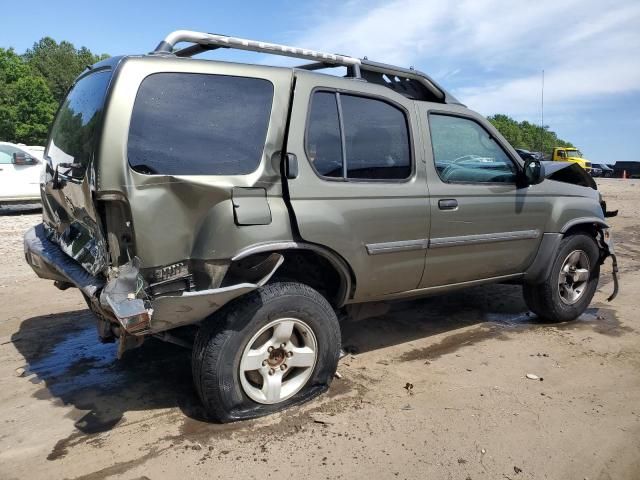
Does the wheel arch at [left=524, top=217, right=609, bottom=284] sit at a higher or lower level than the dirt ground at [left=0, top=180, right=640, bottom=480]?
higher

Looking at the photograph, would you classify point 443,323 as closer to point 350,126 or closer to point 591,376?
point 591,376

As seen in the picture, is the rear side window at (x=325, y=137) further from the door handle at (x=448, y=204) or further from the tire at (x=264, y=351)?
the door handle at (x=448, y=204)

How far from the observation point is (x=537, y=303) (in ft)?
16.2

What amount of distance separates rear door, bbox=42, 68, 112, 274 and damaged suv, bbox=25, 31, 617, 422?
2cm

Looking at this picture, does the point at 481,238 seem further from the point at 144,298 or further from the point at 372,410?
the point at 144,298

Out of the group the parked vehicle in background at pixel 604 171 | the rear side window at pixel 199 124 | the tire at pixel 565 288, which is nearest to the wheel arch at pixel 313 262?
the rear side window at pixel 199 124

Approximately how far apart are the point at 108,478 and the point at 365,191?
7.28ft

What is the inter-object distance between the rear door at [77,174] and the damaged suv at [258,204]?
2cm

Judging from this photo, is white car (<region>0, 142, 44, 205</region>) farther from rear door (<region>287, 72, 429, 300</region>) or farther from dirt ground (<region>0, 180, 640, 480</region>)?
rear door (<region>287, 72, 429, 300</region>)

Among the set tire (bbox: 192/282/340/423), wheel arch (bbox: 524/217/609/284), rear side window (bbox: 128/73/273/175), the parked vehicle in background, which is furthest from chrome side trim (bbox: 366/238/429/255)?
the parked vehicle in background

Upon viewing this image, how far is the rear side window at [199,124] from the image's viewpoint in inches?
111

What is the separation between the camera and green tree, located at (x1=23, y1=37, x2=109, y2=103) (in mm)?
58281

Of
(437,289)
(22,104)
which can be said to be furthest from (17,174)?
(22,104)

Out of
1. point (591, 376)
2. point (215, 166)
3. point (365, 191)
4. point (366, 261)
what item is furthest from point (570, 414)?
point (215, 166)
